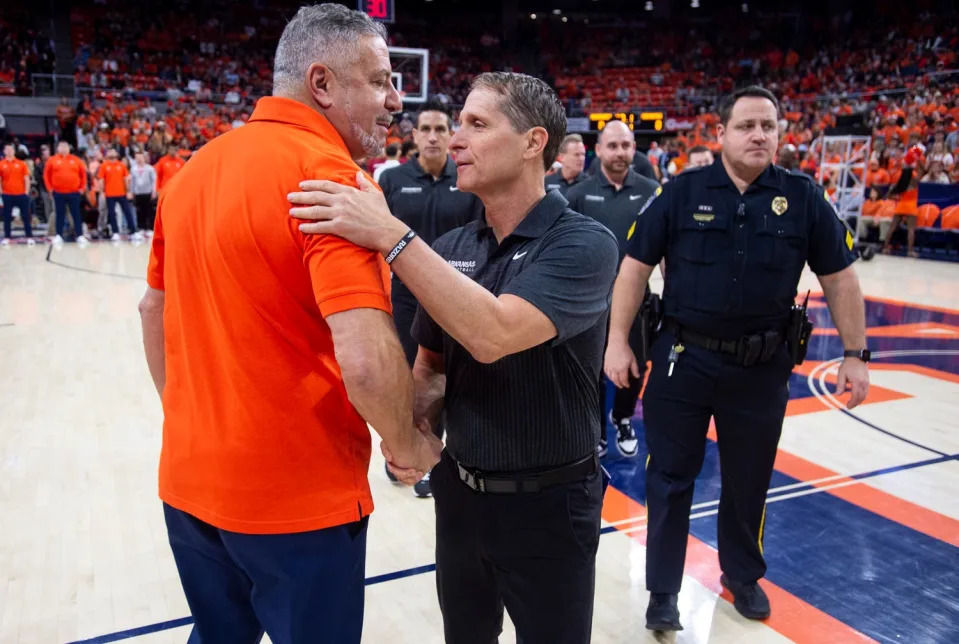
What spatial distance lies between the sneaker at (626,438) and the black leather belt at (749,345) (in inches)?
74.7

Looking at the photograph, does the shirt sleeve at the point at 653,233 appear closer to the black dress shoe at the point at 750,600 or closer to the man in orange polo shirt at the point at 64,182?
the black dress shoe at the point at 750,600

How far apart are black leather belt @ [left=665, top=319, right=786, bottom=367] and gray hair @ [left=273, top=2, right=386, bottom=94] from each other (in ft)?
5.87

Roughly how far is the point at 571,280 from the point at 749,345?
1.36m

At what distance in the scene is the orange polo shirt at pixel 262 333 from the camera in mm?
1355

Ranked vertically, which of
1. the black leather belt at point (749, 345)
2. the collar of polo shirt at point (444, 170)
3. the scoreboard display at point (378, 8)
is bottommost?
the black leather belt at point (749, 345)

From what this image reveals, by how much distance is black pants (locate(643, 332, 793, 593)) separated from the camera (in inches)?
108

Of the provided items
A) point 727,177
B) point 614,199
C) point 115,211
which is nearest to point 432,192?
point 614,199

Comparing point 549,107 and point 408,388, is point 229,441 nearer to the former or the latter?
point 408,388

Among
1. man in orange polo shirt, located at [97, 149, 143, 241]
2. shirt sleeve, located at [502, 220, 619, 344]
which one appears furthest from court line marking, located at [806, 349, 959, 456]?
man in orange polo shirt, located at [97, 149, 143, 241]

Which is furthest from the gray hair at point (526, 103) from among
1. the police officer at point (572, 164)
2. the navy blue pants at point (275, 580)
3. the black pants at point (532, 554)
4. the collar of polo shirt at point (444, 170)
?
the police officer at point (572, 164)

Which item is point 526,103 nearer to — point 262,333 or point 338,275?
point 338,275

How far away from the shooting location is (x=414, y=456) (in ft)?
5.13

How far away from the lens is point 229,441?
1.44m

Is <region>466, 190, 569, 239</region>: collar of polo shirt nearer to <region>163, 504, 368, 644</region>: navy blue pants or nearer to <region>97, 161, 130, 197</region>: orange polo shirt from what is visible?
<region>163, 504, 368, 644</region>: navy blue pants
